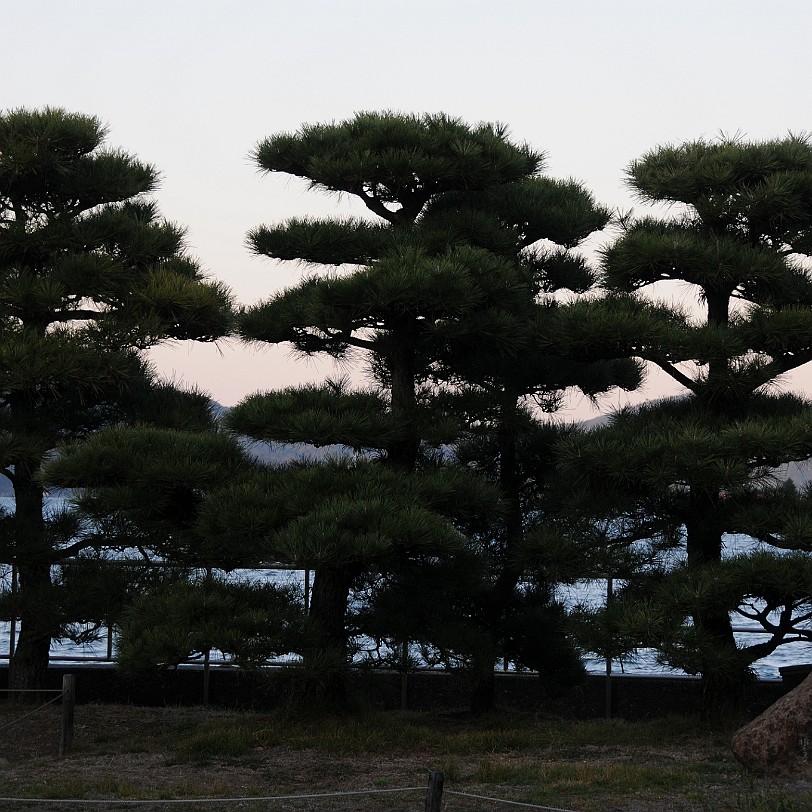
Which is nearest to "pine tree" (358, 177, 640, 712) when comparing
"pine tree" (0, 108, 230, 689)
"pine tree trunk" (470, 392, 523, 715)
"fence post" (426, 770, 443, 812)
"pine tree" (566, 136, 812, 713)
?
"pine tree trunk" (470, 392, 523, 715)

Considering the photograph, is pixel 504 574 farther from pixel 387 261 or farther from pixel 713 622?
pixel 387 261

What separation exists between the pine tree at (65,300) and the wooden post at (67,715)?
148cm

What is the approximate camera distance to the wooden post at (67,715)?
8927mm

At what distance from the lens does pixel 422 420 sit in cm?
958

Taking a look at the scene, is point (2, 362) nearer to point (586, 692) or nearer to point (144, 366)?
point (144, 366)

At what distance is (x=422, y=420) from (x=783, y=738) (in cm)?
377

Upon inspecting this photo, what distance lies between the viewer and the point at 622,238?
9.69 m

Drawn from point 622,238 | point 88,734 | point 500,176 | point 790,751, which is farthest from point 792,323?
point 88,734

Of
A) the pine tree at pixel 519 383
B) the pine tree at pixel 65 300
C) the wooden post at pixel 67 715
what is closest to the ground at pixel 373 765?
the wooden post at pixel 67 715

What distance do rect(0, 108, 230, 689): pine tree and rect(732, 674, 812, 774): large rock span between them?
614 centimetres

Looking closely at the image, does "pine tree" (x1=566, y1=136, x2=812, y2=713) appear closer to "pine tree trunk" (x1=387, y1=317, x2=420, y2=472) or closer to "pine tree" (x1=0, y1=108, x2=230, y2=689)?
"pine tree trunk" (x1=387, y1=317, x2=420, y2=472)

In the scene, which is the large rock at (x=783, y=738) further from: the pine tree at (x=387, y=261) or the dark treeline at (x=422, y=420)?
the pine tree at (x=387, y=261)

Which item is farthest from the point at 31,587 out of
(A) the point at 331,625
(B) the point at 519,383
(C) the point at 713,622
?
(C) the point at 713,622

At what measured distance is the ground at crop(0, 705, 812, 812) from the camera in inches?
274
